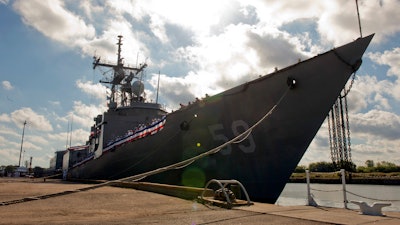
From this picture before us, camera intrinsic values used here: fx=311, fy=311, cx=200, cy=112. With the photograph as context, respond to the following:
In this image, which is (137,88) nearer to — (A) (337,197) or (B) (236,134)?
(B) (236,134)

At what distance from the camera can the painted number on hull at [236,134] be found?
10.7 metres

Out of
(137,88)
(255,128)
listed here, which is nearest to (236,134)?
(255,128)

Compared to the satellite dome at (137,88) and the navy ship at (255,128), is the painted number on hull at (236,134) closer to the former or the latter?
the navy ship at (255,128)

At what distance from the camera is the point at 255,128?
10594 millimetres

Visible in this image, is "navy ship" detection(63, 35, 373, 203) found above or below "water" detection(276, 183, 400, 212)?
above

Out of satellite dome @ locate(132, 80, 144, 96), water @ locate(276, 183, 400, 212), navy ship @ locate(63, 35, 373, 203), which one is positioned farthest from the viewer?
satellite dome @ locate(132, 80, 144, 96)

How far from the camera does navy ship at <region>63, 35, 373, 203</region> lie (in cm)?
948

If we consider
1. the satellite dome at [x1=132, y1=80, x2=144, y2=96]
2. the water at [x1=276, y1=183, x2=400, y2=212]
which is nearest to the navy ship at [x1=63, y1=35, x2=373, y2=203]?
the water at [x1=276, y1=183, x2=400, y2=212]

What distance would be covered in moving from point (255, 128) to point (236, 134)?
874mm

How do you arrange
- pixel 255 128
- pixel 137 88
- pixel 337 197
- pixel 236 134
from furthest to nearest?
pixel 137 88
pixel 337 197
pixel 236 134
pixel 255 128

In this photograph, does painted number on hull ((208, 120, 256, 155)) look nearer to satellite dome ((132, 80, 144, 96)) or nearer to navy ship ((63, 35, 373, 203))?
navy ship ((63, 35, 373, 203))

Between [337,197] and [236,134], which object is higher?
[236,134]

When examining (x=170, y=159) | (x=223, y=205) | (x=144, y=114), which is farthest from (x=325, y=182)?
(x=223, y=205)

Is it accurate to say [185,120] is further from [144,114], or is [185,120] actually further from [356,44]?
[144,114]
